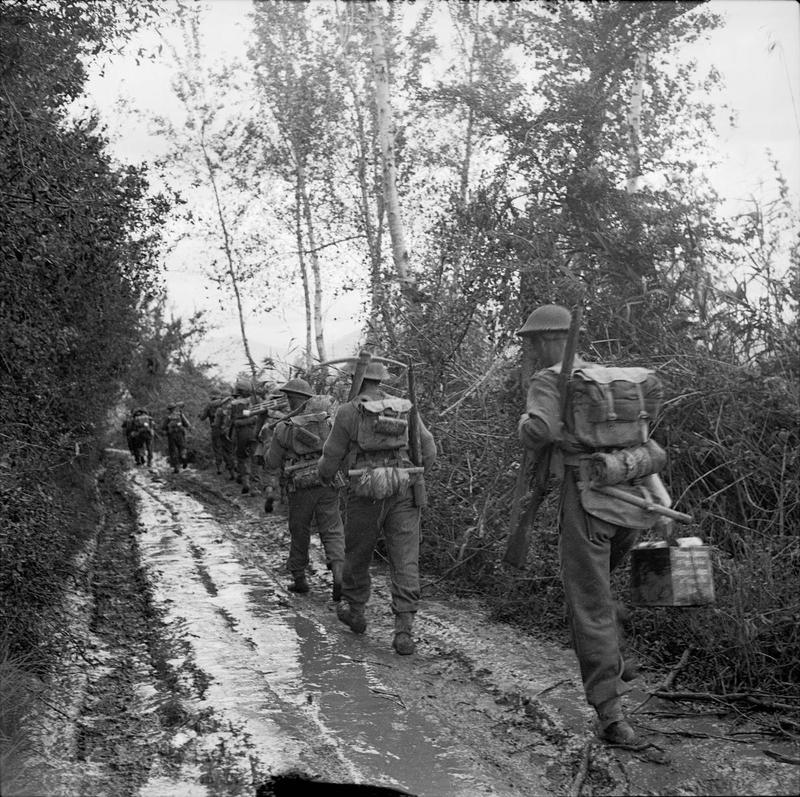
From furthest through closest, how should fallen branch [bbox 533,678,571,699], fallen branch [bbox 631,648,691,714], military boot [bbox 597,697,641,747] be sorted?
fallen branch [bbox 533,678,571,699], fallen branch [bbox 631,648,691,714], military boot [bbox 597,697,641,747]

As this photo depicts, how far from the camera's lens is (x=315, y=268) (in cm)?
2823

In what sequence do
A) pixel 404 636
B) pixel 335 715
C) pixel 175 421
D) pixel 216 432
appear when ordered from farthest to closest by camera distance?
pixel 175 421
pixel 216 432
pixel 404 636
pixel 335 715

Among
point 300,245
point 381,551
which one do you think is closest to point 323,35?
point 300,245

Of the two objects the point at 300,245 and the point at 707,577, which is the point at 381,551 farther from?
the point at 300,245

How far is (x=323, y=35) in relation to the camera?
26797mm

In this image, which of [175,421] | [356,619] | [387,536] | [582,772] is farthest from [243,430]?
[582,772]

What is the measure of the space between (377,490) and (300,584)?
2.63m

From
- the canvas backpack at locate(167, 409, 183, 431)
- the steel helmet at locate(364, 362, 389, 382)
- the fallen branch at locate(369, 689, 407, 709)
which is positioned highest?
the steel helmet at locate(364, 362, 389, 382)

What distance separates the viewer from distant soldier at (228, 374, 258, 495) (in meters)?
18.4

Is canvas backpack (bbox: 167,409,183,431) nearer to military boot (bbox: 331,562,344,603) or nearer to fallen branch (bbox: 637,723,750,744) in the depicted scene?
military boot (bbox: 331,562,344,603)

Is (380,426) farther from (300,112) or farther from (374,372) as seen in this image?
(300,112)

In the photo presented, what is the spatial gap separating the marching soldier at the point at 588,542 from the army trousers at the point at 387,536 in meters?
2.40

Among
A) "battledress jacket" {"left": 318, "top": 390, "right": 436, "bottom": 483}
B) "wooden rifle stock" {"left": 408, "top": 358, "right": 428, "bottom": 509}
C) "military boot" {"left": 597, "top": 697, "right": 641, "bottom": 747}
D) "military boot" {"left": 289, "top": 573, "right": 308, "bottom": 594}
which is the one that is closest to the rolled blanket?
"military boot" {"left": 597, "top": 697, "right": 641, "bottom": 747}

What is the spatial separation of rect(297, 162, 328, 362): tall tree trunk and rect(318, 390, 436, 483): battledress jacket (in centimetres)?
1917
